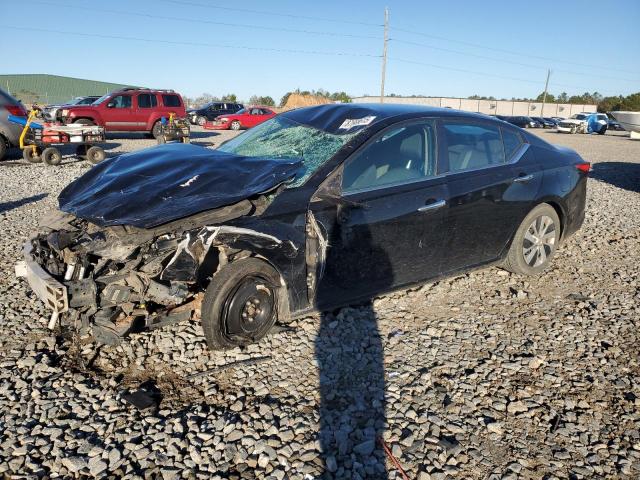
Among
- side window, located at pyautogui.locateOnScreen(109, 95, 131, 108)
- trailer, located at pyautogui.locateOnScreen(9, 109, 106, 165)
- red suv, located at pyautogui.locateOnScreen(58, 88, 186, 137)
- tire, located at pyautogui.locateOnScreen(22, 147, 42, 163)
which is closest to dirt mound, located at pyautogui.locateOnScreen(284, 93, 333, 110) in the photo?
red suv, located at pyautogui.locateOnScreen(58, 88, 186, 137)

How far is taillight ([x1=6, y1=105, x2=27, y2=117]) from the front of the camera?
436 inches

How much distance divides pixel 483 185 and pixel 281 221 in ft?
6.19

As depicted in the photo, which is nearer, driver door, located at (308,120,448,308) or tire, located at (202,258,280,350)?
tire, located at (202,258,280,350)

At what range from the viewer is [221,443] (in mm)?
2369

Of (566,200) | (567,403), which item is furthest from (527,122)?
(567,403)

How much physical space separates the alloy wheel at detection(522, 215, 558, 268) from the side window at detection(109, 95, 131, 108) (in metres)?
16.3

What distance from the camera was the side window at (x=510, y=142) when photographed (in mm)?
4277

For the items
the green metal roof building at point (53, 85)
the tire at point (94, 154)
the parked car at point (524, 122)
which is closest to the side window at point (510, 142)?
the tire at point (94, 154)

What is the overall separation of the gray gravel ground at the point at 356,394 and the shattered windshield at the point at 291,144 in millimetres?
1247

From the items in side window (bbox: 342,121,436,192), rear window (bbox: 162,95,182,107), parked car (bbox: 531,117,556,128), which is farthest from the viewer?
parked car (bbox: 531,117,556,128)

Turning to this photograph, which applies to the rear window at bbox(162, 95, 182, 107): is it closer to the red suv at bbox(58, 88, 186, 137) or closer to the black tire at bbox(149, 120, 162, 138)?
the red suv at bbox(58, 88, 186, 137)

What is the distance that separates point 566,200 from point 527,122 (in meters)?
39.0

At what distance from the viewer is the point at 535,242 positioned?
4539 millimetres

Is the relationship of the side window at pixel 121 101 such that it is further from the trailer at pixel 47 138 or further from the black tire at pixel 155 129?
the trailer at pixel 47 138
